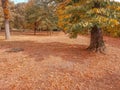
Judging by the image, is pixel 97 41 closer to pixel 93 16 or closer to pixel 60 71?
pixel 93 16

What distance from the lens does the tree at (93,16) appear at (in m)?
7.41

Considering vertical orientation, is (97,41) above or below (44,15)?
below

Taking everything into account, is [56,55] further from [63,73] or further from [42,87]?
[42,87]

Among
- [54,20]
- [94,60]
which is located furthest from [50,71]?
[54,20]

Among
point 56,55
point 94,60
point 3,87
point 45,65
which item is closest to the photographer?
point 3,87

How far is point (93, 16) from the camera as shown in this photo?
25.2 feet

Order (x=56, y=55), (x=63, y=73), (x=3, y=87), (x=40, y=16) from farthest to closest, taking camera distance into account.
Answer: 1. (x=40, y=16)
2. (x=56, y=55)
3. (x=63, y=73)
4. (x=3, y=87)

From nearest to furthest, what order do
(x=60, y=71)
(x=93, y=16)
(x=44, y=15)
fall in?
1. (x=60, y=71)
2. (x=93, y=16)
3. (x=44, y=15)

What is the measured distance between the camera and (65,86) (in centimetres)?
564

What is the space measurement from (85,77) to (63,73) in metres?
0.81

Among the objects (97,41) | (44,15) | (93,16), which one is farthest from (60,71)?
(44,15)

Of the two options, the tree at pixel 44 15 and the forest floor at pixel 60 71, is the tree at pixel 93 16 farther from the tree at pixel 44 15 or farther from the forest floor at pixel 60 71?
the tree at pixel 44 15

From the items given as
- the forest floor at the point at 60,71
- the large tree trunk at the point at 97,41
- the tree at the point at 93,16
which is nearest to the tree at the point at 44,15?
the tree at the point at 93,16

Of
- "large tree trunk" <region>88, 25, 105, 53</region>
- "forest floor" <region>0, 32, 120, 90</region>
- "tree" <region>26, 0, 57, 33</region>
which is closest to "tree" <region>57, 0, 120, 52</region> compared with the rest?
"large tree trunk" <region>88, 25, 105, 53</region>
